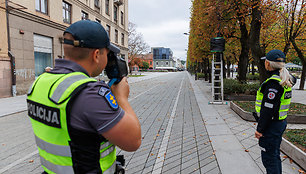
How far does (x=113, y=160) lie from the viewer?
133 centimetres

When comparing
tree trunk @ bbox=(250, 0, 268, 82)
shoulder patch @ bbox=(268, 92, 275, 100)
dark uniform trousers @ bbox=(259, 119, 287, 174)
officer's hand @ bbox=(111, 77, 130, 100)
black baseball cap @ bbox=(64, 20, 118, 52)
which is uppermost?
tree trunk @ bbox=(250, 0, 268, 82)

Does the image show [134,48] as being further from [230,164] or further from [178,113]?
[230,164]

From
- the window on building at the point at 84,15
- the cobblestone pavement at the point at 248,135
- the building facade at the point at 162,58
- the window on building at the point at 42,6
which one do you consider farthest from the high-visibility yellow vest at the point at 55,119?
the building facade at the point at 162,58

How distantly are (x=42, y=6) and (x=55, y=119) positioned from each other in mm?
17819

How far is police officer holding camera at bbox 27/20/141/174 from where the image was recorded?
106cm

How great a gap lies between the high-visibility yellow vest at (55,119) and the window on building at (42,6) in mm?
16964

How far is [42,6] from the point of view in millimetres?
15625

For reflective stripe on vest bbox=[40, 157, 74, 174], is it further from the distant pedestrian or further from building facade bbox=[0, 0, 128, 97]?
building facade bbox=[0, 0, 128, 97]

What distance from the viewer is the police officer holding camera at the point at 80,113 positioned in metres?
1.06

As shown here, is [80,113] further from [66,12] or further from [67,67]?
[66,12]

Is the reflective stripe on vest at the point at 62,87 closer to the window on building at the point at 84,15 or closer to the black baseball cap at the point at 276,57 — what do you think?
the black baseball cap at the point at 276,57

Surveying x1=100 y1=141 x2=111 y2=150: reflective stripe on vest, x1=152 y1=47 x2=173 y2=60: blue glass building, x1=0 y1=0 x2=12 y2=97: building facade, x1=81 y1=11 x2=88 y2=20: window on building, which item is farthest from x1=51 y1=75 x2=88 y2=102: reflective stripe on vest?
x1=152 y1=47 x2=173 y2=60: blue glass building

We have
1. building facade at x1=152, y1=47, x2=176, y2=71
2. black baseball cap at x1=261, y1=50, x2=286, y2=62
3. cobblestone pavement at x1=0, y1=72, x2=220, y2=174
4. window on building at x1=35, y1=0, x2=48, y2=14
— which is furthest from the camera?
building facade at x1=152, y1=47, x2=176, y2=71

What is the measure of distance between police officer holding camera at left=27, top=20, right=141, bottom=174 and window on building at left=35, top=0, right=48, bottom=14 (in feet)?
55.6
